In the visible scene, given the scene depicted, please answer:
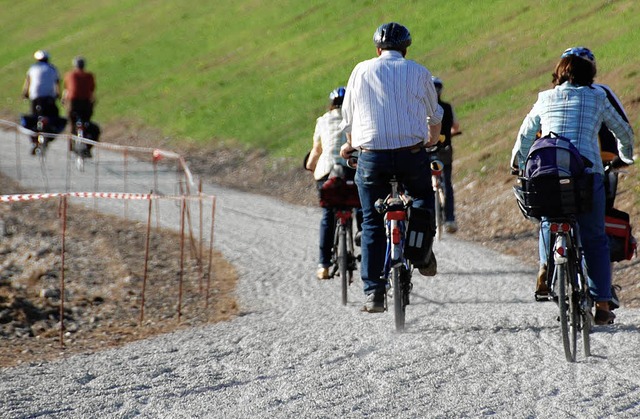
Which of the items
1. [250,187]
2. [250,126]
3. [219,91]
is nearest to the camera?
[250,187]

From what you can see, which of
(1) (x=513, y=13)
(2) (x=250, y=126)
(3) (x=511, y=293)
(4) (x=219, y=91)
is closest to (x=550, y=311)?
(3) (x=511, y=293)

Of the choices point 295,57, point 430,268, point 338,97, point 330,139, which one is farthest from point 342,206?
point 295,57

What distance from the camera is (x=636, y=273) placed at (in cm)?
1049

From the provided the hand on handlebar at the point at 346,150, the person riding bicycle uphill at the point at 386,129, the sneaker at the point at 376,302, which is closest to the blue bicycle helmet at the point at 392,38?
the person riding bicycle uphill at the point at 386,129

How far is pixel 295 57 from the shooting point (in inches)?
1422

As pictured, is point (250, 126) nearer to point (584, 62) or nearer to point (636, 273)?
point (636, 273)

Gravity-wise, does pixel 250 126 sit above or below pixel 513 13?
below

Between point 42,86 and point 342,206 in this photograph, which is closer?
point 342,206

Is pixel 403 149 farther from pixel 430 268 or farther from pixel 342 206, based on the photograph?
pixel 342 206

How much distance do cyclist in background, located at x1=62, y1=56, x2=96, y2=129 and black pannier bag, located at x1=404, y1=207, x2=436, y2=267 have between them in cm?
1623

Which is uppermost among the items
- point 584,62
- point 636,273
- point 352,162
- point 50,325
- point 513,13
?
point 513,13

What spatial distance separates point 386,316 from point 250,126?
19863mm

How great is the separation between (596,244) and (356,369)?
1688 millimetres

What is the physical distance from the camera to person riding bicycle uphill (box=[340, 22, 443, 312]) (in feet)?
25.3
